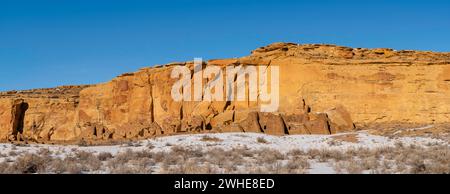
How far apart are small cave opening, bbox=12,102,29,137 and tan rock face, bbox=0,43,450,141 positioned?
509 inches

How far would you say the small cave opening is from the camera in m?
47.8

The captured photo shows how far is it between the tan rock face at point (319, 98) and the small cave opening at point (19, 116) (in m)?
12.9

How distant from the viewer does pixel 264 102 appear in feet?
118

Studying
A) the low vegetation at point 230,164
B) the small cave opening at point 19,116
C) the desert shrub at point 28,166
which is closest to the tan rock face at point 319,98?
the small cave opening at point 19,116

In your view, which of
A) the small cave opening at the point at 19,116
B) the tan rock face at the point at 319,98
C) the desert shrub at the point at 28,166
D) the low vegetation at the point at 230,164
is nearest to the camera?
the low vegetation at the point at 230,164

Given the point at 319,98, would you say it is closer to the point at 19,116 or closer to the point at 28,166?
the point at 28,166

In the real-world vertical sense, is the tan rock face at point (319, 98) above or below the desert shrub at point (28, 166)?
above

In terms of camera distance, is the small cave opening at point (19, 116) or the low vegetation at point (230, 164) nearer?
the low vegetation at point (230, 164)

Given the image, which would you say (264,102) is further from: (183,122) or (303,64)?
(183,122)

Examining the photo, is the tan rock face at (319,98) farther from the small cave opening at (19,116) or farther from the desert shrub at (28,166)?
the desert shrub at (28,166)

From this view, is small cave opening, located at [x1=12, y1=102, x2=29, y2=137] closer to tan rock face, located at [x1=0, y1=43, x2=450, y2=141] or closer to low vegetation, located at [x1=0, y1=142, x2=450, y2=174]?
tan rock face, located at [x1=0, y1=43, x2=450, y2=141]

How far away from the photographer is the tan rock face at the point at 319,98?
3325 centimetres

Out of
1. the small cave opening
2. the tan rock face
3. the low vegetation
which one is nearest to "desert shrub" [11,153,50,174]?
the low vegetation
